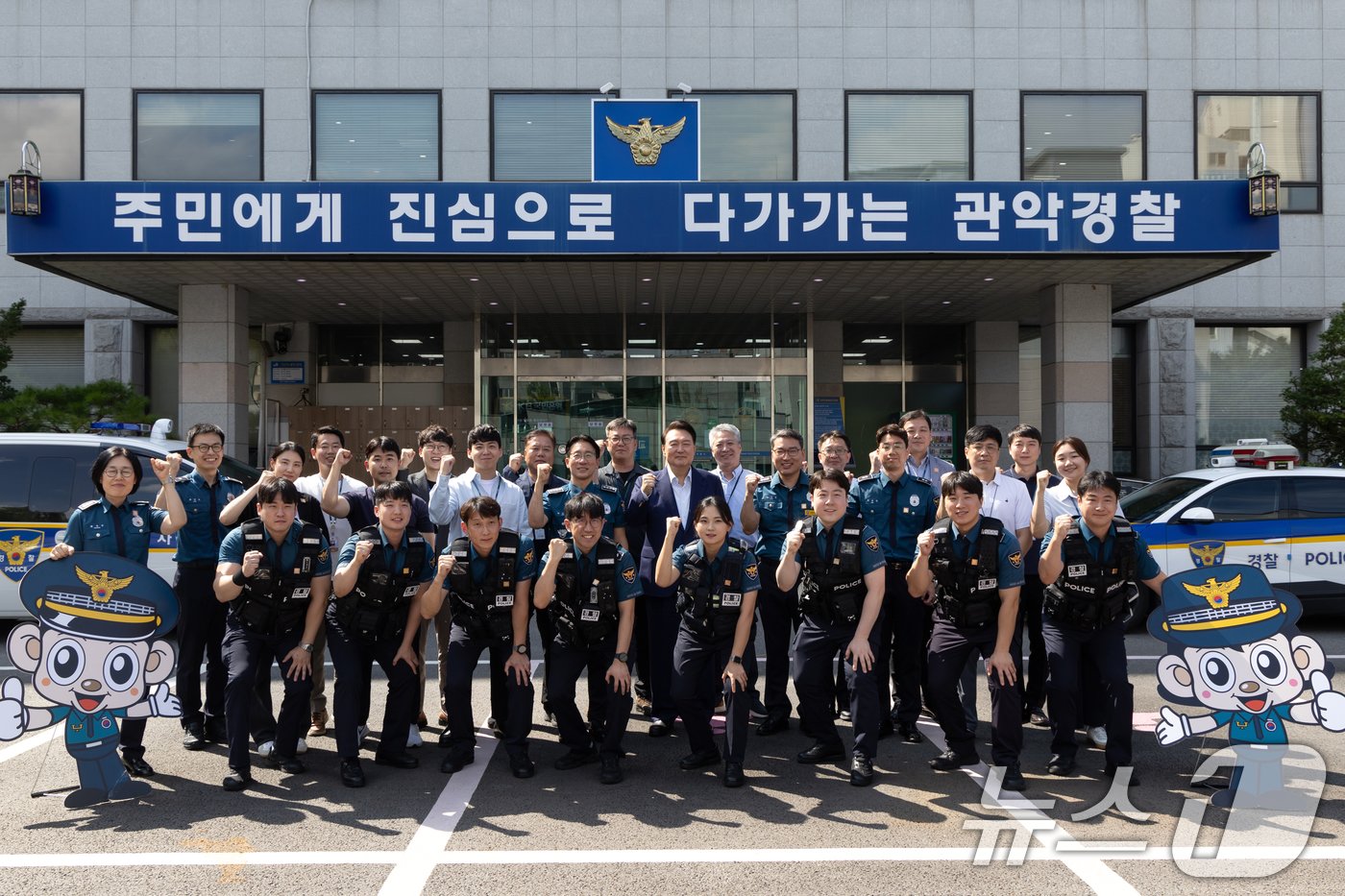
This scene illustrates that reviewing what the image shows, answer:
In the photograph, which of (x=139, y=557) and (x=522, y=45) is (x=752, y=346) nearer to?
(x=522, y=45)

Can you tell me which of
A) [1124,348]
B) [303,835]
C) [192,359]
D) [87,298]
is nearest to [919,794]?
[303,835]

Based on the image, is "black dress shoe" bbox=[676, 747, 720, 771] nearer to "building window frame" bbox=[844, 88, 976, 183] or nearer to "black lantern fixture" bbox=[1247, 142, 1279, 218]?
"black lantern fixture" bbox=[1247, 142, 1279, 218]

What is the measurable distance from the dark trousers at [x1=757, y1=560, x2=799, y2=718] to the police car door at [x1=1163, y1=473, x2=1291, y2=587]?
4454 millimetres

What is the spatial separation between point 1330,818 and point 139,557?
243 inches

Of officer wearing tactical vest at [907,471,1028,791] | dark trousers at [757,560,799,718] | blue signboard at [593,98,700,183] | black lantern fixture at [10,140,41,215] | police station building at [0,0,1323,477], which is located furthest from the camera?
police station building at [0,0,1323,477]

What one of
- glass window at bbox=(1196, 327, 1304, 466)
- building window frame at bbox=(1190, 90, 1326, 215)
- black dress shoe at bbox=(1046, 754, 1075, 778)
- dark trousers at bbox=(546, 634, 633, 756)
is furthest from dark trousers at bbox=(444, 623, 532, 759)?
glass window at bbox=(1196, 327, 1304, 466)

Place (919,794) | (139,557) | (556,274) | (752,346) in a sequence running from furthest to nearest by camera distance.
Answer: (752,346) < (556,274) < (139,557) < (919,794)

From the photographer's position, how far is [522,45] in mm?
17422

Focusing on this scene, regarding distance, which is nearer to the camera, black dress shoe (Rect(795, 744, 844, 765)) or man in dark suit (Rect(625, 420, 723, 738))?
black dress shoe (Rect(795, 744, 844, 765))

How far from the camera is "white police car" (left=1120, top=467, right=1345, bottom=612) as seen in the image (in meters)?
8.91

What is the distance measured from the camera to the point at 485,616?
538 cm

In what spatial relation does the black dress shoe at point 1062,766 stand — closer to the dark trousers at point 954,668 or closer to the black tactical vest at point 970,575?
the dark trousers at point 954,668

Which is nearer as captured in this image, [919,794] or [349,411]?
[919,794]

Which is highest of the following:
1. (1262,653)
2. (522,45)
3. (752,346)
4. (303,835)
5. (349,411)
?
(522,45)
